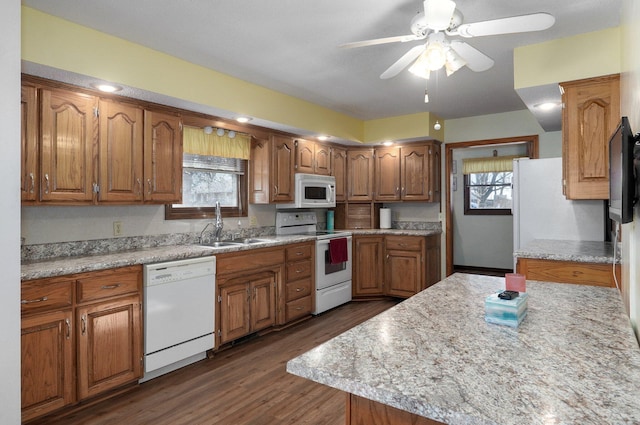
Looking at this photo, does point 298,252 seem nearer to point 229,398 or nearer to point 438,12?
point 229,398

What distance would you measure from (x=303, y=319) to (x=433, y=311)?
9.30 ft

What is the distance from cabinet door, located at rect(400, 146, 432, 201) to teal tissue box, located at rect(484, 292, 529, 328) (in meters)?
3.77

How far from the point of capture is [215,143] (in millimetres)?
3680

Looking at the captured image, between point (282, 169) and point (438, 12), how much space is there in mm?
2595

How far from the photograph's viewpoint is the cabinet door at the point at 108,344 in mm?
2318

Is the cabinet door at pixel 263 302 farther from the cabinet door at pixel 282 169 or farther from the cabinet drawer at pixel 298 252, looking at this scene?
the cabinet door at pixel 282 169

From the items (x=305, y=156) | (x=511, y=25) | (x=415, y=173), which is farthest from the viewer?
(x=415, y=173)

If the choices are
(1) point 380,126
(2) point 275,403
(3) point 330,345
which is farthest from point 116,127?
(1) point 380,126

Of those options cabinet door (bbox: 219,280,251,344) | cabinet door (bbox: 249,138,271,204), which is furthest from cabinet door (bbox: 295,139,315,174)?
cabinet door (bbox: 219,280,251,344)

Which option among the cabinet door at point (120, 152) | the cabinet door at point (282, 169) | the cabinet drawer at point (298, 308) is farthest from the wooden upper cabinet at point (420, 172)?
the cabinet door at point (120, 152)

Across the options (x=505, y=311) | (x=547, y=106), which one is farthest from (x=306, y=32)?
(x=547, y=106)

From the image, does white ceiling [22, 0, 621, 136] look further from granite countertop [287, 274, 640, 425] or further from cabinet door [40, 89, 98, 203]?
granite countertop [287, 274, 640, 425]

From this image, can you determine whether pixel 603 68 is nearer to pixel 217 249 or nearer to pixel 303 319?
pixel 217 249

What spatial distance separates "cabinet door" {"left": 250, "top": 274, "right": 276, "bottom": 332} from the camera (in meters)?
3.48
